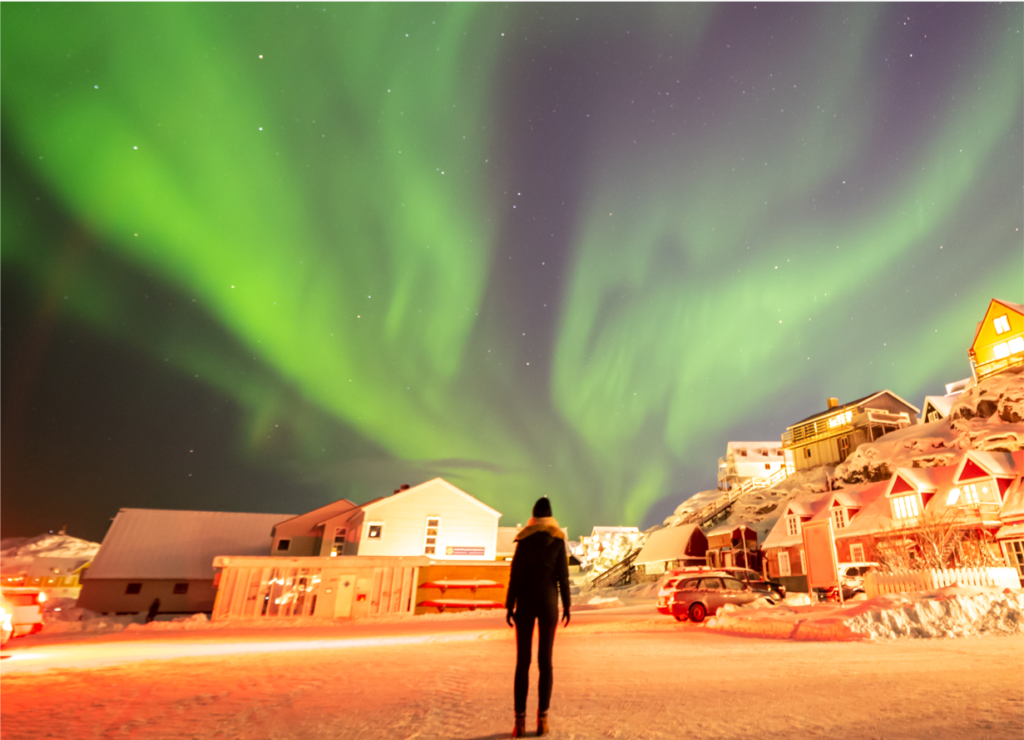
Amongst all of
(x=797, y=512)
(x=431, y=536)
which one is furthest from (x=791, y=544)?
(x=431, y=536)

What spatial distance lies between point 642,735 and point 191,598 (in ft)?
159

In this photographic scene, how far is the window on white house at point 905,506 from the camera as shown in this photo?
114 feet

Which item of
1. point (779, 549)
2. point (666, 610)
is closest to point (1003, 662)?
point (666, 610)

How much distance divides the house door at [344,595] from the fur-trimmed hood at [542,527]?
2795 centimetres

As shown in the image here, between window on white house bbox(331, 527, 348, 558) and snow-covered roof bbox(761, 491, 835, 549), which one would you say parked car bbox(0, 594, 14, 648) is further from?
snow-covered roof bbox(761, 491, 835, 549)

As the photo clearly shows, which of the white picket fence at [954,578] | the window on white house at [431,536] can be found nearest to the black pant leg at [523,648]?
the white picket fence at [954,578]

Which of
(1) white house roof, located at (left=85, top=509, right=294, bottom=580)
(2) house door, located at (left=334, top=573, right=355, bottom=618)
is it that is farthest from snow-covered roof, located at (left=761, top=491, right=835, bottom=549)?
(1) white house roof, located at (left=85, top=509, right=294, bottom=580)

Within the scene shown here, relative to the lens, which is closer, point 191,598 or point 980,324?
point 191,598

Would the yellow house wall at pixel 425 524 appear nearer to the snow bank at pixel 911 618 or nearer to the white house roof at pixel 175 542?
the white house roof at pixel 175 542

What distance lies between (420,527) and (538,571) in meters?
36.1

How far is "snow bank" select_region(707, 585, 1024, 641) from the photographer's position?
466 inches

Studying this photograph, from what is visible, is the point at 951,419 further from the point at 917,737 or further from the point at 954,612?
the point at 917,737

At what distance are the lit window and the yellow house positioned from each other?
2346 cm

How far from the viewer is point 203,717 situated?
5703 mm
